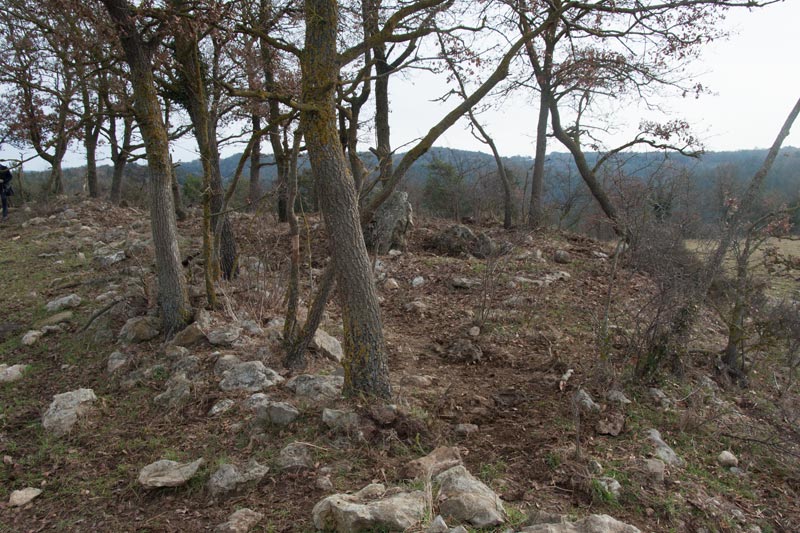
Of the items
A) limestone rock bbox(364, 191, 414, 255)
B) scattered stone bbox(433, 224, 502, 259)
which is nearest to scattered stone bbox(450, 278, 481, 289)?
scattered stone bbox(433, 224, 502, 259)

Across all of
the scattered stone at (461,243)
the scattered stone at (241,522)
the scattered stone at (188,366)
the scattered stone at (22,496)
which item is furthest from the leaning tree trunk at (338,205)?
the scattered stone at (461,243)

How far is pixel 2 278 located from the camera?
8.03m

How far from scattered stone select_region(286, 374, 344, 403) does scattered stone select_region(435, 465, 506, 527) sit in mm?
1446

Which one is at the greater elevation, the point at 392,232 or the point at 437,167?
the point at 437,167

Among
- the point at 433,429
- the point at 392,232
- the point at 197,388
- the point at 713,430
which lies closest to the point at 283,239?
the point at 392,232

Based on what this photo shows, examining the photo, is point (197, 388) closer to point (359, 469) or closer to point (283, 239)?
point (359, 469)

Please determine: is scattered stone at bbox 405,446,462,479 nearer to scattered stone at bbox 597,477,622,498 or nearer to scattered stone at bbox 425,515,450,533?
scattered stone at bbox 425,515,450,533

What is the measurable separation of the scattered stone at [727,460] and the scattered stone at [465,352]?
219 centimetres

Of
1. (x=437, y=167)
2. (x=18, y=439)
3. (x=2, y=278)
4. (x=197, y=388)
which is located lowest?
(x=18, y=439)

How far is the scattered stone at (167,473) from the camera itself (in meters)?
3.15

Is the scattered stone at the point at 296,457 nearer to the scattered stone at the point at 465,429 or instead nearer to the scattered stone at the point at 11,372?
the scattered stone at the point at 465,429

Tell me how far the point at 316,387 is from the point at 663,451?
103 inches

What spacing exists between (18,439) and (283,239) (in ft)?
18.2

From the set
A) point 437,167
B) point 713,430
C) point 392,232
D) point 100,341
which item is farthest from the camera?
point 437,167
